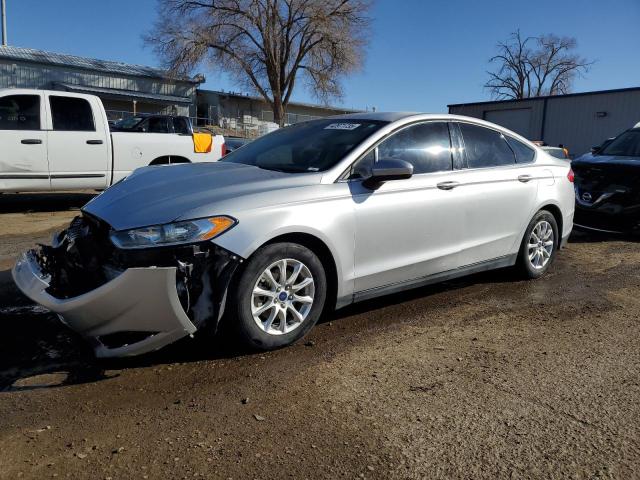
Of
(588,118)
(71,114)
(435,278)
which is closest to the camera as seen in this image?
(435,278)

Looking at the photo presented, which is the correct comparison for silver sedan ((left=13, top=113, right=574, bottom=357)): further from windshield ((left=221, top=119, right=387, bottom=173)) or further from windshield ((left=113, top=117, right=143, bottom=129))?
windshield ((left=113, top=117, right=143, bottom=129))

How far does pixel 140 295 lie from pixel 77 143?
6.73m

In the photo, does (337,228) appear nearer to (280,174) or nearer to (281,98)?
(280,174)

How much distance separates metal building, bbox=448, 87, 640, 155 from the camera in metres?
24.2

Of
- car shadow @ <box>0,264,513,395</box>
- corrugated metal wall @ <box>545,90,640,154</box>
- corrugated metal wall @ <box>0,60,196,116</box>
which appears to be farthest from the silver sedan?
corrugated metal wall @ <box>0,60,196,116</box>

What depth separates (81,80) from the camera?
38.0m

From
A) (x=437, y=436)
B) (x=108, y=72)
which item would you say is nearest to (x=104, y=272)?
(x=437, y=436)

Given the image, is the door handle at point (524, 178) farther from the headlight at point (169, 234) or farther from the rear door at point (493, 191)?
the headlight at point (169, 234)

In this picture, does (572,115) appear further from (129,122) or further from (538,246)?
(538,246)

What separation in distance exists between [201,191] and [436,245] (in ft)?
6.31

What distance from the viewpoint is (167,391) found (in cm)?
304

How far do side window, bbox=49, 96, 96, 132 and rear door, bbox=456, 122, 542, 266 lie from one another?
6.56m

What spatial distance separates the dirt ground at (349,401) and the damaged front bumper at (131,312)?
25 cm

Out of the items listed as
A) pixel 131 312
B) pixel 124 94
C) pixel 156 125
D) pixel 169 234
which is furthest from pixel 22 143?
pixel 124 94
